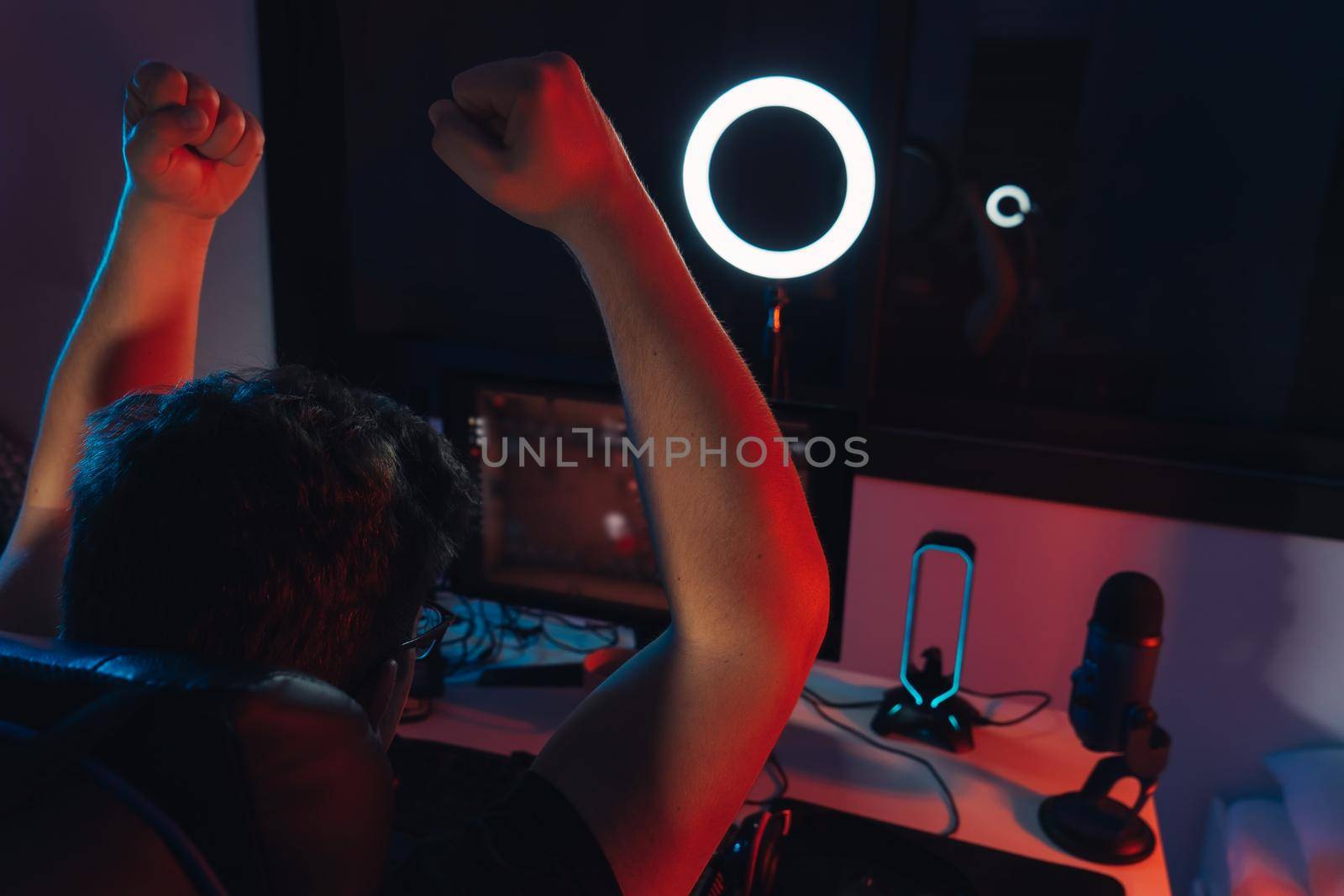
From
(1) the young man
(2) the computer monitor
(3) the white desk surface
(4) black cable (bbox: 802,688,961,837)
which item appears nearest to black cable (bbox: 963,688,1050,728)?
(3) the white desk surface

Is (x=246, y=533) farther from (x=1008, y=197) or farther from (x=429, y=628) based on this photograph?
(x=1008, y=197)

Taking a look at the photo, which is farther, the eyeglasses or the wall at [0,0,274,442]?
the wall at [0,0,274,442]

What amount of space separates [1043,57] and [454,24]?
2158 millimetres

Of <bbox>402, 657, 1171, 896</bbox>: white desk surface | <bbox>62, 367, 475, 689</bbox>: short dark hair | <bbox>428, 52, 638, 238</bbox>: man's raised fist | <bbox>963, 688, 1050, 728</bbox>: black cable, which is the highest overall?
<bbox>428, 52, 638, 238</bbox>: man's raised fist

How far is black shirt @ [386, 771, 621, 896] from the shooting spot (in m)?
0.55

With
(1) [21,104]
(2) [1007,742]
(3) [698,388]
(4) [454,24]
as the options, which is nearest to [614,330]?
(3) [698,388]

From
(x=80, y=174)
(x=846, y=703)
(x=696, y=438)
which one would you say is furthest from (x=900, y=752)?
(x=80, y=174)

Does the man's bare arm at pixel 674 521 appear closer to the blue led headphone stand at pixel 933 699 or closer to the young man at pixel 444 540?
the young man at pixel 444 540

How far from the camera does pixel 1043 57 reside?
313 centimetres

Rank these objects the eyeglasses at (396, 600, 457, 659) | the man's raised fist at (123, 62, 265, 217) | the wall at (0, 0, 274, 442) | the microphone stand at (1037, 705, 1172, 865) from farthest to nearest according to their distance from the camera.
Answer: the wall at (0, 0, 274, 442)
the microphone stand at (1037, 705, 1172, 865)
the man's raised fist at (123, 62, 265, 217)
the eyeglasses at (396, 600, 457, 659)

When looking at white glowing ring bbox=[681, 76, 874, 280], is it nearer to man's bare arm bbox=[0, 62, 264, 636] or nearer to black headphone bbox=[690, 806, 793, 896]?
man's bare arm bbox=[0, 62, 264, 636]

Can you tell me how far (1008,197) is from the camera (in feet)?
6.72

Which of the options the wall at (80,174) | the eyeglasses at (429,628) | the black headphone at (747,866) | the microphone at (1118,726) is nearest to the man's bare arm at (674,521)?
the eyeglasses at (429,628)

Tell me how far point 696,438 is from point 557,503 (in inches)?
35.4
